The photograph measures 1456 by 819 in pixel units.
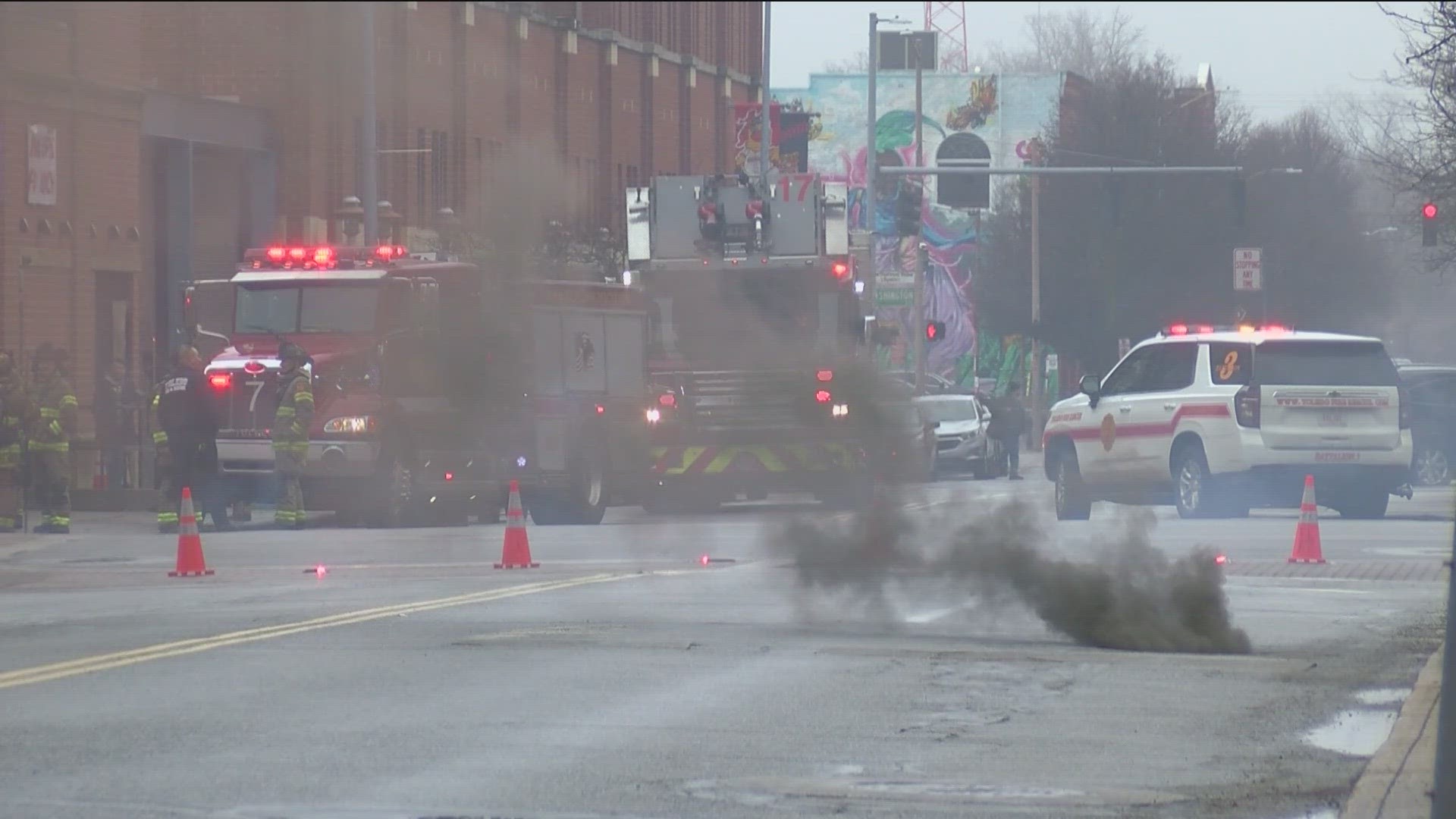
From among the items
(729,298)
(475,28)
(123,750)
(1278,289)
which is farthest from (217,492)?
(1278,289)

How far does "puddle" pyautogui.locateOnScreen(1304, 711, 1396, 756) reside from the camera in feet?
30.0

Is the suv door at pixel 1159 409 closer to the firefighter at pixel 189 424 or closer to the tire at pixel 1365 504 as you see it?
the tire at pixel 1365 504

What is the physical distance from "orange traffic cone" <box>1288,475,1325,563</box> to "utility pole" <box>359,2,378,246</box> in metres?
8.04

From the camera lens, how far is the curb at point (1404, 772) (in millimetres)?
7520

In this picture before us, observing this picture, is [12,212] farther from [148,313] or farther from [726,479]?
[148,313]

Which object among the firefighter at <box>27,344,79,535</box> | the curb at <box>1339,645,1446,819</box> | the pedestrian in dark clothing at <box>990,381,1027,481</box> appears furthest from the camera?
the pedestrian in dark clothing at <box>990,381,1027,481</box>

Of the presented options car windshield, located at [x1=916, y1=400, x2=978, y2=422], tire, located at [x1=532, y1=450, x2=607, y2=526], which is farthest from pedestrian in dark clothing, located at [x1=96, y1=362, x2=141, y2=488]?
car windshield, located at [x1=916, y1=400, x2=978, y2=422]

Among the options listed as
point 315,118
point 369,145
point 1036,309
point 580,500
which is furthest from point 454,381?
point 1036,309

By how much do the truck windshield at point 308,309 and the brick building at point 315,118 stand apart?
3.30 feet

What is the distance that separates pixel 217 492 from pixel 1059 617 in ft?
42.1

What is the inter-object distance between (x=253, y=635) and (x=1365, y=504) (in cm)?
1389

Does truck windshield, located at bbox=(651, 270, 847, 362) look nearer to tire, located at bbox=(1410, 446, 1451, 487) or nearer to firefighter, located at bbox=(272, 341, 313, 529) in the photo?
firefighter, located at bbox=(272, 341, 313, 529)

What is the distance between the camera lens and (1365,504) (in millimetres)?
22688

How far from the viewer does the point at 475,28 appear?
7.73m
